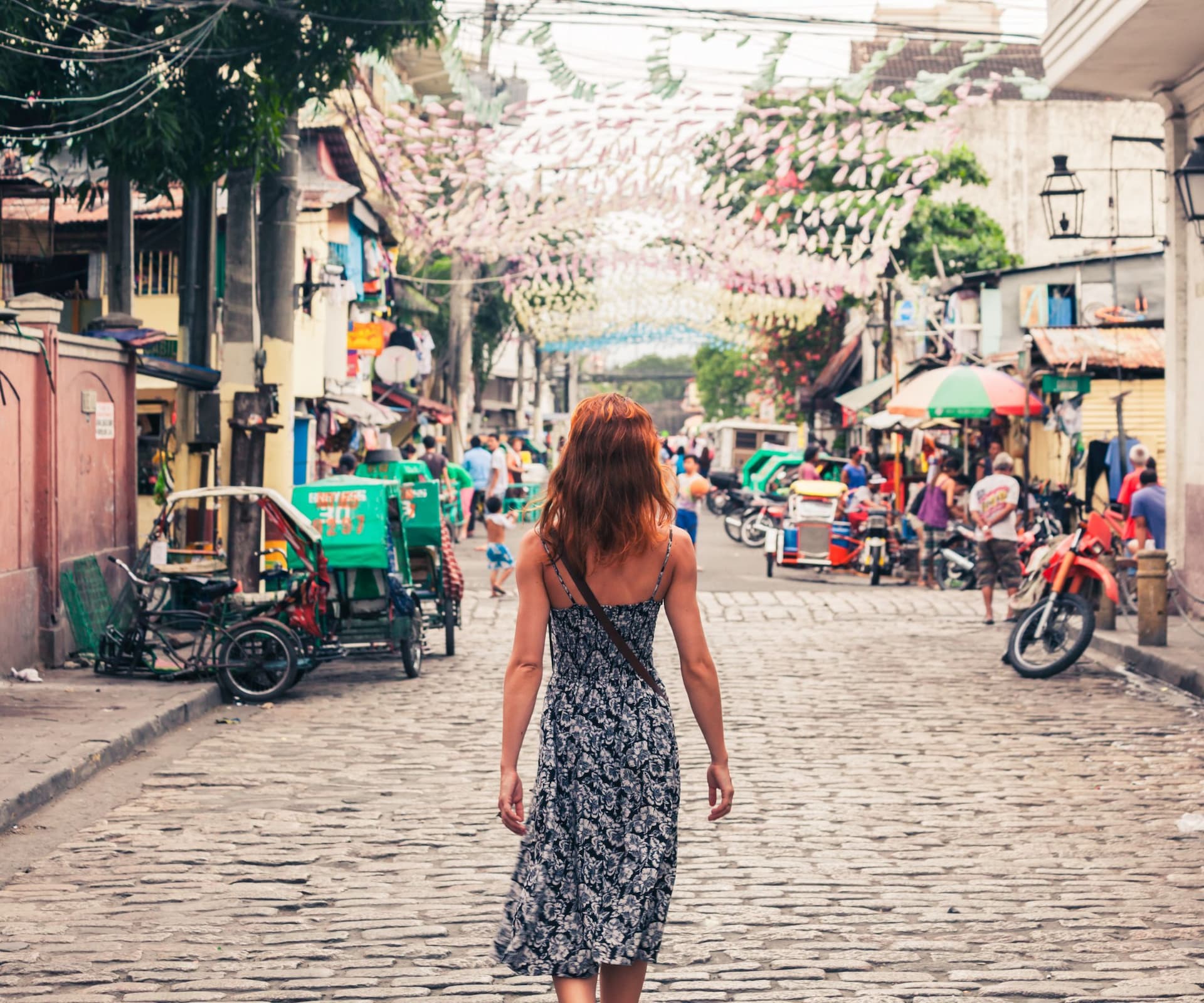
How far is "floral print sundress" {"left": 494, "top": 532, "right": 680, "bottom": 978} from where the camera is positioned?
404 cm

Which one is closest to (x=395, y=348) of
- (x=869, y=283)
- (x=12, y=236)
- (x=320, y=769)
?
(x=869, y=283)

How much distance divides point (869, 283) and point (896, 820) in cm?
2283

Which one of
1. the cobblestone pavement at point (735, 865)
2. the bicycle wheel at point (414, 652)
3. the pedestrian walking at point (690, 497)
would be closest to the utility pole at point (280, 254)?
the pedestrian walking at point (690, 497)

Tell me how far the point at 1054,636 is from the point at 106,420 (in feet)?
27.1

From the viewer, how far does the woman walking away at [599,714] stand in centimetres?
404

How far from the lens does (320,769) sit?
894cm

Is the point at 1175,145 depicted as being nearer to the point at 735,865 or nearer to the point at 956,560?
the point at 956,560

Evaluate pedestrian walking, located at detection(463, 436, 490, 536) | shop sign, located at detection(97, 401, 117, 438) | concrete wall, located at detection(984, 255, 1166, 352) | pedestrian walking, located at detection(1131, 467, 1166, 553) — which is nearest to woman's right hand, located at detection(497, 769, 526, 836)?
shop sign, located at detection(97, 401, 117, 438)

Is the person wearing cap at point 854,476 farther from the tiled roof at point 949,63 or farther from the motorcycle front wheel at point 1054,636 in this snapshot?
the tiled roof at point 949,63

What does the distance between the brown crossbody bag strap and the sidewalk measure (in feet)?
29.0

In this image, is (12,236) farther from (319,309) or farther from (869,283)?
(869,283)

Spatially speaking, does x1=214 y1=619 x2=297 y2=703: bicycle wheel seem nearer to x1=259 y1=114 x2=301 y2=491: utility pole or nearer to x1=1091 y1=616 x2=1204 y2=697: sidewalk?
x1=259 y1=114 x2=301 y2=491: utility pole

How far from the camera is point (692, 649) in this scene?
13.6ft

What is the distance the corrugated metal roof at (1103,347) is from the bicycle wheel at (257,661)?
42.0 feet
